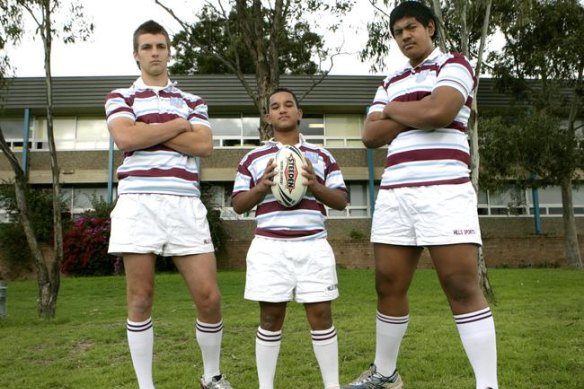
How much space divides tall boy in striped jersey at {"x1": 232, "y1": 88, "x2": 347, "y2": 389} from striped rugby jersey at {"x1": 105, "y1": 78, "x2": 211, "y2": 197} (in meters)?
0.41

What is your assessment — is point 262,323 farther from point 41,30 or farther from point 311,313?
point 41,30

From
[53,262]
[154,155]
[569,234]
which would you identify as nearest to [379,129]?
[154,155]

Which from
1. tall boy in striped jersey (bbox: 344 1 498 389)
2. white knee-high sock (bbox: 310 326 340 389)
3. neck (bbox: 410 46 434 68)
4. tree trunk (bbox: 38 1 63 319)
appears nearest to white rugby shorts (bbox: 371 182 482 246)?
tall boy in striped jersey (bbox: 344 1 498 389)

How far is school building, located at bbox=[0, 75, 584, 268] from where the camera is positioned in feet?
76.1

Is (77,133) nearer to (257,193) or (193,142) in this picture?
(193,142)

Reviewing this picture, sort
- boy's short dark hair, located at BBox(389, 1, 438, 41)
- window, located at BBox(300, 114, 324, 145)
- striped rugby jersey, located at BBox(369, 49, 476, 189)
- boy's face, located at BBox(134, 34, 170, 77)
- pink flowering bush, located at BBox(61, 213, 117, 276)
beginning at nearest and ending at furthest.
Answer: striped rugby jersey, located at BBox(369, 49, 476, 189) < boy's short dark hair, located at BBox(389, 1, 438, 41) < boy's face, located at BBox(134, 34, 170, 77) < pink flowering bush, located at BBox(61, 213, 117, 276) < window, located at BBox(300, 114, 324, 145)

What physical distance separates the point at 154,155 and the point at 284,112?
912 millimetres

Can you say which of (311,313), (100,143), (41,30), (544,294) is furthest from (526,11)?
(100,143)

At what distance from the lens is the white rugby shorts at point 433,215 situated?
3256 millimetres

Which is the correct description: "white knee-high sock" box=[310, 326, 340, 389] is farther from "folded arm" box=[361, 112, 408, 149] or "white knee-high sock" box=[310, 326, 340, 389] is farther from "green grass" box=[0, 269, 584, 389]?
"folded arm" box=[361, 112, 408, 149]

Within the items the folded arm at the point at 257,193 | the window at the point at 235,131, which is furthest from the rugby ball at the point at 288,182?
the window at the point at 235,131

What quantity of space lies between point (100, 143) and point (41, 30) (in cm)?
1567

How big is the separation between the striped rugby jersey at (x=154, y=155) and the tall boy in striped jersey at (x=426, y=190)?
4.02 ft

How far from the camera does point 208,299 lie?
374cm
